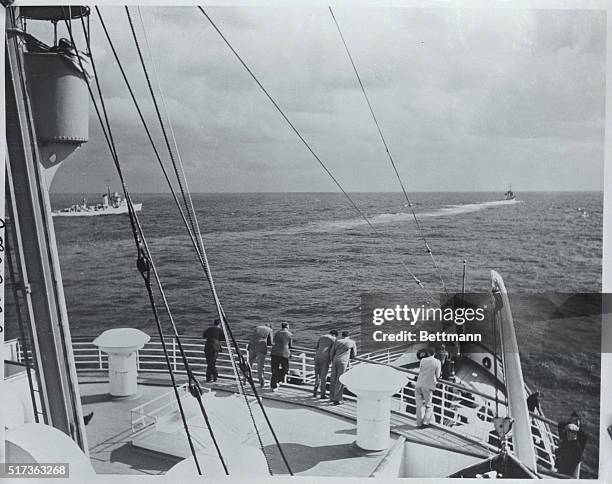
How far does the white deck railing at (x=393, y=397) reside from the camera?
2.61m

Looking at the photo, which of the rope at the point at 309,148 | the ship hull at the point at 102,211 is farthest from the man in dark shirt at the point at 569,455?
the ship hull at the point at 102,211

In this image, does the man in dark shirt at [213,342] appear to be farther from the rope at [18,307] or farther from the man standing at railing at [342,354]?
the rope at [18,307]

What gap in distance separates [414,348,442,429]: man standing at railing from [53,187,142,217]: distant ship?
1294 millimetres

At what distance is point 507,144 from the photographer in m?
2.55

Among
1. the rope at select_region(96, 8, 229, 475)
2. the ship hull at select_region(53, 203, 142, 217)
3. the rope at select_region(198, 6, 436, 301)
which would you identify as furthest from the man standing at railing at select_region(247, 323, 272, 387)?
the ship hull at select_region(53, 203, 142, 217)

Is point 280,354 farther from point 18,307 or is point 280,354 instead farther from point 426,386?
point 18,307

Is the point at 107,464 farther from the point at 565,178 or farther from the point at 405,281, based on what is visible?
the point at 565,178

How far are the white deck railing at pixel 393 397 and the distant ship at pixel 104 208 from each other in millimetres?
507

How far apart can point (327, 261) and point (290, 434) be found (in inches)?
28.6

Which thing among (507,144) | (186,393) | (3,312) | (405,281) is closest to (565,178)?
(507,144)

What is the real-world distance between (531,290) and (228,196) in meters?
1.24

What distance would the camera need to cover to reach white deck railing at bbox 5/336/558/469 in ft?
8.56

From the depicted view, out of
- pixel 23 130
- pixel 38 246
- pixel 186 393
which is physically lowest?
pixel 186 393

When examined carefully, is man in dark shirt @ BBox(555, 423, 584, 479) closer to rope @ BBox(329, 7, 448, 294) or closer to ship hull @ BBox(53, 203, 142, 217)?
rope @ BBox(329, 7, 448, 294)
